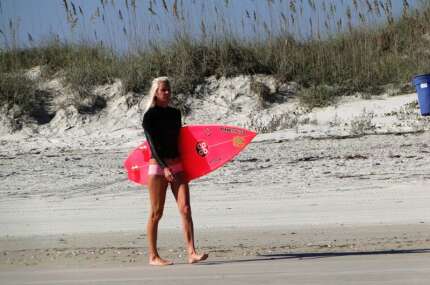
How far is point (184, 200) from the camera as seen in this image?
22.7ft

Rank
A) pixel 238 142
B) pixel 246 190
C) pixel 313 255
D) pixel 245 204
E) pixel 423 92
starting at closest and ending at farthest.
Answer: pixel 313 255 → pixel 238 142 → pixel 245 204 → pixel 246 190 → pixel 423 92

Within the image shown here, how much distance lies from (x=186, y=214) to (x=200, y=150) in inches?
26.4

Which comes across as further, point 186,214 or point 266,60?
point 266,60

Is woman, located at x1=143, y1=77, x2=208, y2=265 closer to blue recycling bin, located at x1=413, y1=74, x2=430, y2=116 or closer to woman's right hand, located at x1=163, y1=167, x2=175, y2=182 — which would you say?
woman's right hand, located at x1=163, y1=167, x2=175, y2=182

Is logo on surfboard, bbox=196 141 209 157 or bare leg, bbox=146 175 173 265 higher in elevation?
logo on surfboard, bbox=196 141 209 157

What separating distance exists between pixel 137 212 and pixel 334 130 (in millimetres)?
5320

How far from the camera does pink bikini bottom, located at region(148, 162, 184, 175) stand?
689 cm

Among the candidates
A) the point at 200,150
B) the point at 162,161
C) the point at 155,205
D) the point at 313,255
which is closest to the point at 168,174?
the point at 162,161

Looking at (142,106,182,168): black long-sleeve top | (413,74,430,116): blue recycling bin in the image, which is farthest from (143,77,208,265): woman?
(413,74,430,116): blue recycling bin

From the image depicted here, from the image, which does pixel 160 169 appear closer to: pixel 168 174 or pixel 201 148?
pixel 168 174

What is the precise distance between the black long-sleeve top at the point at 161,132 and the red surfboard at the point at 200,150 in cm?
21

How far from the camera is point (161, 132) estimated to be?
685 cm

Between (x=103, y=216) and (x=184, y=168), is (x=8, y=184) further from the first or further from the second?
(x=184, y=168)

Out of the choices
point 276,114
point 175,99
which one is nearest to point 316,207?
point 276,114
